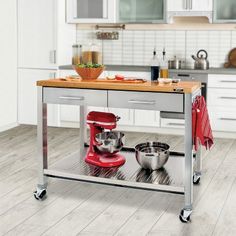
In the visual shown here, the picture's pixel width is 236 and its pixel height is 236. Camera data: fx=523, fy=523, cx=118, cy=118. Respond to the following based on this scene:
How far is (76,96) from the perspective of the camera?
3.70 meters

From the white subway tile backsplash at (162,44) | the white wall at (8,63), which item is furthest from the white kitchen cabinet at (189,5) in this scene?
the white wall at (8,63)

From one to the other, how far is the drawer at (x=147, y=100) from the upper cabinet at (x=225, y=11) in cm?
294

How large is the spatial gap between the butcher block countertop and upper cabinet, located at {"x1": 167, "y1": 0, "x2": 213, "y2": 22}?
2615 millimetres

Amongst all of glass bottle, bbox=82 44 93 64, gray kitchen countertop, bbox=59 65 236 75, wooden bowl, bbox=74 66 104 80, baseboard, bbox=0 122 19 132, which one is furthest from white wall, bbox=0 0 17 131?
wooden bowl, bbox=74 66 104 80

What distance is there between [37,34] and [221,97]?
2372 millimetres

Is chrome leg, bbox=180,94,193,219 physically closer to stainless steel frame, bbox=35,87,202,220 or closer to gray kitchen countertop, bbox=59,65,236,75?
stainless steel frame, bbox=35,87,202,220

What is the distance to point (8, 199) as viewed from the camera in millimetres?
3830

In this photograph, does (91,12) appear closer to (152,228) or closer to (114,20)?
(114,20)

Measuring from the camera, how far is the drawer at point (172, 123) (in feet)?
20.1

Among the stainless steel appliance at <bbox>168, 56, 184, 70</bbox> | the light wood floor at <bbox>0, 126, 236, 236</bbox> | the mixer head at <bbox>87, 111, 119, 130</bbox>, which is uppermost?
the stainless steel appliance at <bbox>168, 56, 184, 70</bbox>

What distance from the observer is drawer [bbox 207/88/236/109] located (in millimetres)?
5910

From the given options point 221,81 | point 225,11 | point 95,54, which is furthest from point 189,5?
point 95,54

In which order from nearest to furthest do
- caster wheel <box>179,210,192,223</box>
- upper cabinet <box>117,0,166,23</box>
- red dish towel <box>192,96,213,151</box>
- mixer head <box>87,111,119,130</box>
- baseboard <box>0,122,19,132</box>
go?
caster wheel <box>179,210,192,223</box>
red dish towel <box>192,96,213,151</box>
mixer head <box>87,111,119,130</box>
upper cabinet <box>117,0,166,23</box>
baseboard <box>0,122,19,132</box>

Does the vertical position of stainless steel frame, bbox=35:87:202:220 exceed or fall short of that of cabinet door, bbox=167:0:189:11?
it falls short
